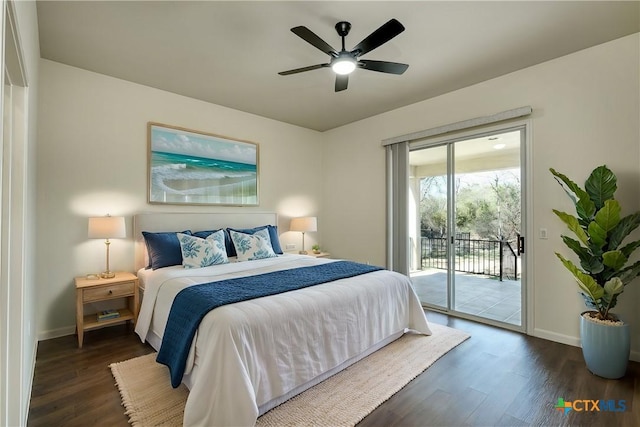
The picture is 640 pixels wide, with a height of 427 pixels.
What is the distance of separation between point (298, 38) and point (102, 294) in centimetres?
303

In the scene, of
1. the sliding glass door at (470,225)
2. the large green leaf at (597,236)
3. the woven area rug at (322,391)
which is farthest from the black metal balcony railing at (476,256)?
the woven area rug at (322,391)

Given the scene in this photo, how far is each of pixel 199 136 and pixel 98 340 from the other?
2.57 meters

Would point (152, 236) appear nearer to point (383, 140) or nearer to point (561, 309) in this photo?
point (383, 140)

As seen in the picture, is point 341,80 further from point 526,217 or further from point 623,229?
point 623,229

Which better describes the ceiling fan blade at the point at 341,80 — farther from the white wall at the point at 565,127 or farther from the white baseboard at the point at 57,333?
the white baseboard at the point at 57,333

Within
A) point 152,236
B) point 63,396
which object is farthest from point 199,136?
point 63,396

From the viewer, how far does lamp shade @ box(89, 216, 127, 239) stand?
9.91ft

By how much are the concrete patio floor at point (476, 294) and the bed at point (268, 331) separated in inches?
41.9

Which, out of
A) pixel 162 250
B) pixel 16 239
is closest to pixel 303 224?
pixel 162 250

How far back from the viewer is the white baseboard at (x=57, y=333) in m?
3.05

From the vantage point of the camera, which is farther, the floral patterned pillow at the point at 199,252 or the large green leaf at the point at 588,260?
the floral patterned pillow at the point at 199,252

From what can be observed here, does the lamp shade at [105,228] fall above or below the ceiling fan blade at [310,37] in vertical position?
below

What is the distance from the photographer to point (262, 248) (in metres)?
3.84

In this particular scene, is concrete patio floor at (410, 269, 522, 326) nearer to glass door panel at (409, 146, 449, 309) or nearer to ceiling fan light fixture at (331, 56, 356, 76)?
glass door panel at (409, 146, 449, 309)
